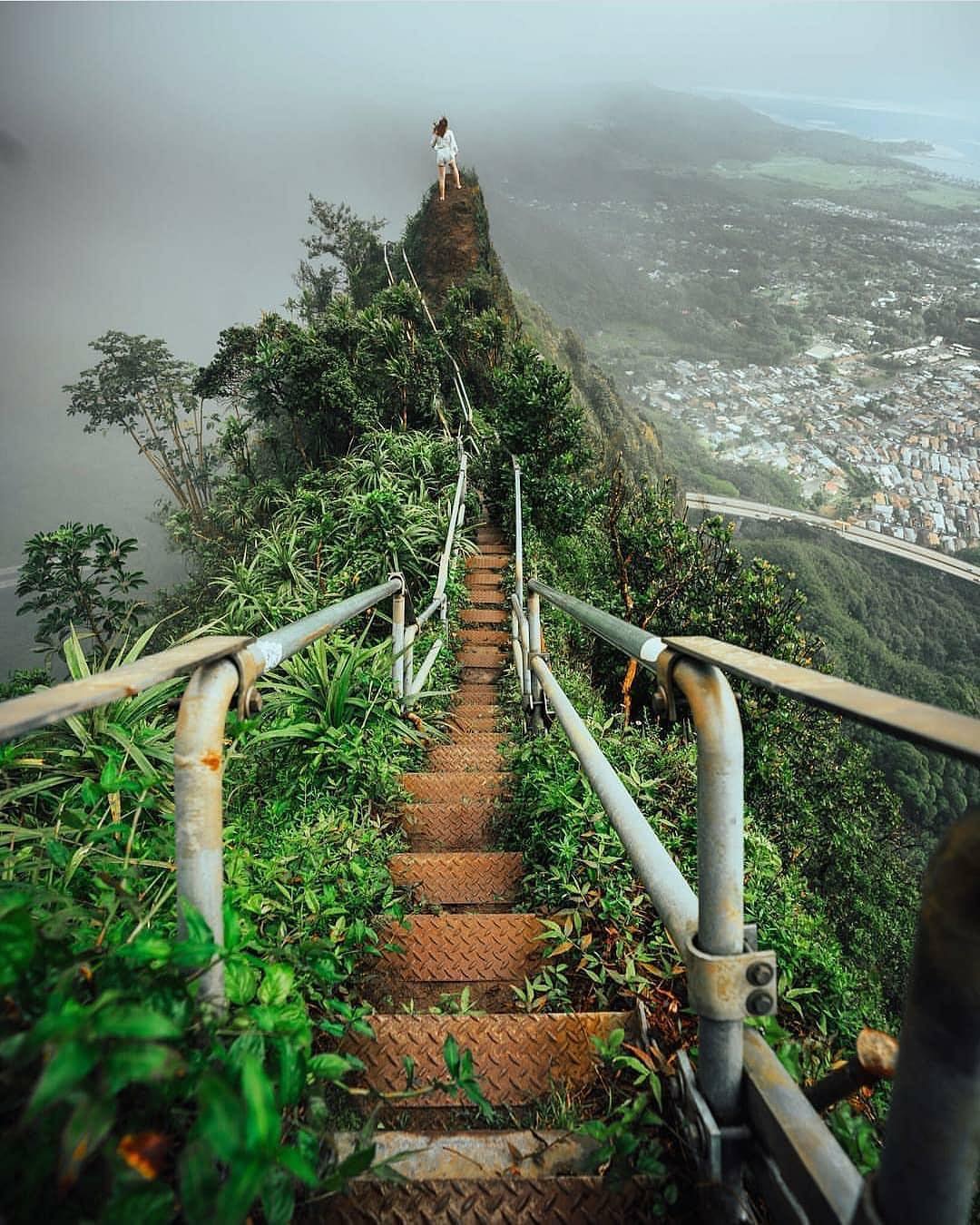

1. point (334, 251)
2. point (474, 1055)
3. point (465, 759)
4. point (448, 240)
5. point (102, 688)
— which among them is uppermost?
point (334, 251)

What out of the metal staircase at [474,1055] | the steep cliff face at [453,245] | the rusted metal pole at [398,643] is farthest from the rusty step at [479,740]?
the steep cliff face at [453,245]

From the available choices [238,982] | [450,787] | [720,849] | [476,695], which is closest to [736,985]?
[720,849]

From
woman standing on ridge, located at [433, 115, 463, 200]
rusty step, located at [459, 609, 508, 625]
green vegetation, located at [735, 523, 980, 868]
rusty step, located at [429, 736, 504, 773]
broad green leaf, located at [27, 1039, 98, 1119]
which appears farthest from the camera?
green vegetation, located at [735, 523, 980, 868]

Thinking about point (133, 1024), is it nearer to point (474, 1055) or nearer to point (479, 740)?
point (474, 1055)

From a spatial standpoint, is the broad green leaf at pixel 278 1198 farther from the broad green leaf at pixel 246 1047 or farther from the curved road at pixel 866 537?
the curved road at pixel 866 537

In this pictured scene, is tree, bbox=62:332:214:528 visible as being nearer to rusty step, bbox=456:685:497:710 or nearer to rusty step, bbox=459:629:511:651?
rusty step, bbox=459:629:511:651

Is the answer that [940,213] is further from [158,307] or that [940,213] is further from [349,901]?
[349,901]

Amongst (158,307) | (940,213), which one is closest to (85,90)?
(158,307)

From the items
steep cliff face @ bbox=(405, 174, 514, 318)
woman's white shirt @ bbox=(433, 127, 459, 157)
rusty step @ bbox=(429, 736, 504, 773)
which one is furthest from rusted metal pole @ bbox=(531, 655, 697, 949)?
woman's white shirt @ bbox=(433, 127, 459, 157)
